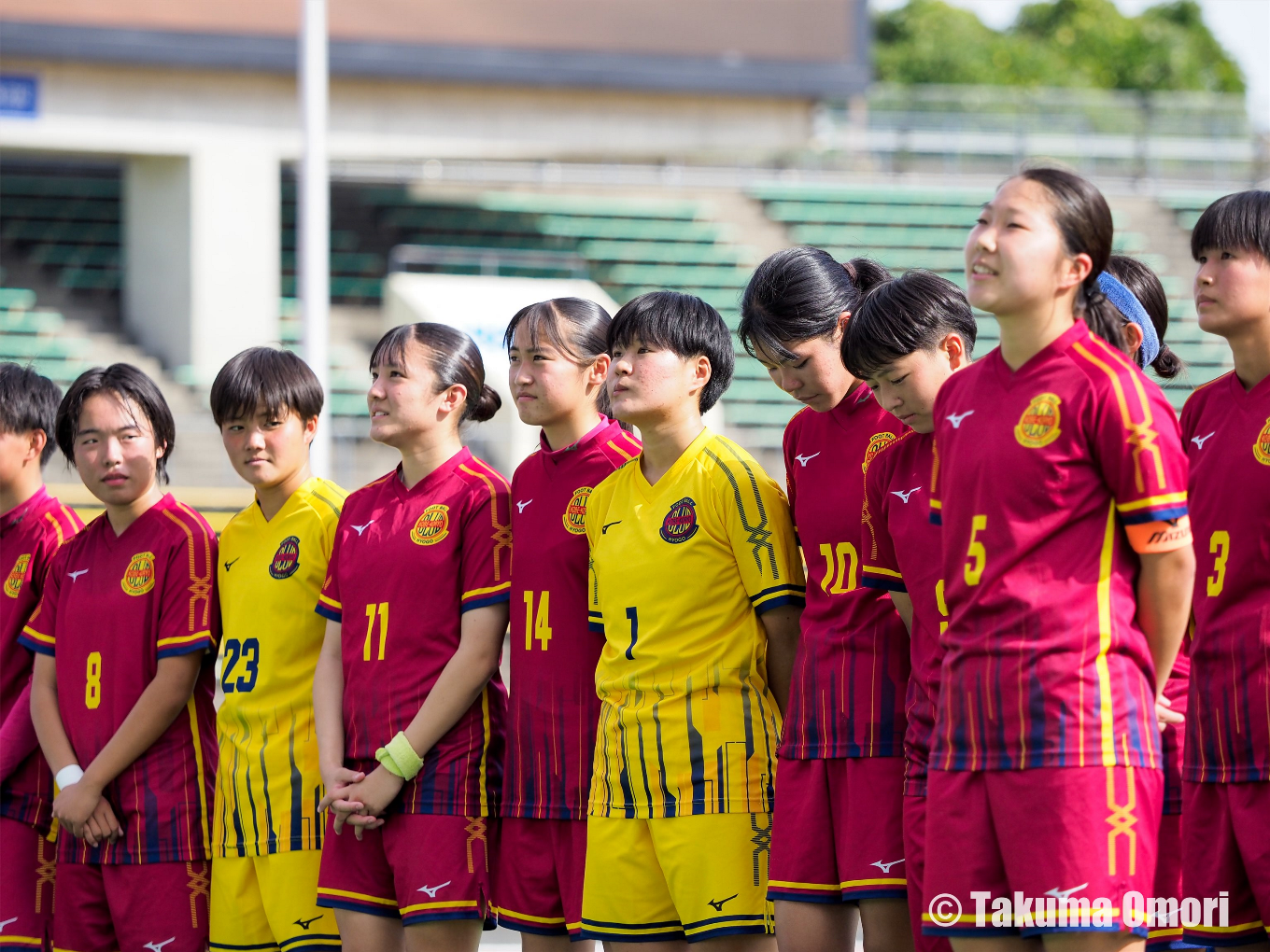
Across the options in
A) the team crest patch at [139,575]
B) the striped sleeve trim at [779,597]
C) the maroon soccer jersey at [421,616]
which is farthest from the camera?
the team crest patch at [139,575]

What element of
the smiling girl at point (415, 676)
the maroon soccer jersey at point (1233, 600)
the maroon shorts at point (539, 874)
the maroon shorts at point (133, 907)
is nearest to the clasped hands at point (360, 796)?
the smiling girl at point (415, 676)

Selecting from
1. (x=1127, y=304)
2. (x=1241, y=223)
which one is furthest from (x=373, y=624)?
(x=1241, y=223)

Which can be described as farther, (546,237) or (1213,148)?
(1213,148)

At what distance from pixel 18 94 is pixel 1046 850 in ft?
53.2

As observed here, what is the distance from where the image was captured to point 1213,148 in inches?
869

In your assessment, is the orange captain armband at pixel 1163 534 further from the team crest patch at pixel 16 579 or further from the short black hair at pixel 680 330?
the team crest patch at pixel 16 579

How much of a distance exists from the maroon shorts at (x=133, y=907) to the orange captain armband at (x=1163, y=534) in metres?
2.75

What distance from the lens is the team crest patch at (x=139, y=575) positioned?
4.19 m

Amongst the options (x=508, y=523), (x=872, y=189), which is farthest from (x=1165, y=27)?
(x=508, y=523)

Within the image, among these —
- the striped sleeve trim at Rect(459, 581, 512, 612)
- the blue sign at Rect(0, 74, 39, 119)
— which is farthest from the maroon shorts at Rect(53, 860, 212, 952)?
the blue sign at Rect(0, 74, 39, 119)

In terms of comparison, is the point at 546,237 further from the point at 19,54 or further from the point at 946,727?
the point at 946,727

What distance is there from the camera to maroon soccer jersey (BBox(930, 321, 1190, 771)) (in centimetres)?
258

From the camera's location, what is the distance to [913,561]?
327cm

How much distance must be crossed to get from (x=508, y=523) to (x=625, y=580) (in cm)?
52
